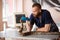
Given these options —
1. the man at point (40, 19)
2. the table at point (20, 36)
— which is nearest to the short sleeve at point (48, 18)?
the man at point (40, 19)

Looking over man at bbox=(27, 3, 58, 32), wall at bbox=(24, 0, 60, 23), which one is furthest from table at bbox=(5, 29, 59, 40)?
wall at bbox=(24, 0, 60, 23)

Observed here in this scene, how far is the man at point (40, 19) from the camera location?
1.71 metres

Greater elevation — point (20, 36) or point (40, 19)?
point (40, 19)

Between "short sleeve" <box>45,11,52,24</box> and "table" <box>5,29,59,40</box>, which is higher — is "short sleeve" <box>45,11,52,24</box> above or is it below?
above

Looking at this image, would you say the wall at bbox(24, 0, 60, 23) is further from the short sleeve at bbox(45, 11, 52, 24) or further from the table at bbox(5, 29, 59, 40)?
the table at bbox(5, 29, 59, 40)

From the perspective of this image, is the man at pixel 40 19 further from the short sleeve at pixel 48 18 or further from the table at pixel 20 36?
the table at pixel 20 36

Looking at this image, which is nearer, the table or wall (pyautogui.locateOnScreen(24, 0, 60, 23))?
the table

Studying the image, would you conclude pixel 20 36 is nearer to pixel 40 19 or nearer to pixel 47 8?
pixel 40 19

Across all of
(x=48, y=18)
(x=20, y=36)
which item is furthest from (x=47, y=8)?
(x=20, y=36)

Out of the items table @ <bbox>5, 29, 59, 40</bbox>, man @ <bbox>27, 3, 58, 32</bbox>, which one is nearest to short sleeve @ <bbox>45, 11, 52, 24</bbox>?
man @ <bbox>27, 3, 58, 32</bbox>

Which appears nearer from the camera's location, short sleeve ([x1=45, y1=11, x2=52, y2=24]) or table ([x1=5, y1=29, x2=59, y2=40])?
table ([x1=5, y1=29, x2=59, y2=40])

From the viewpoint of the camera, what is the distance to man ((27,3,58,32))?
1708 millimetres

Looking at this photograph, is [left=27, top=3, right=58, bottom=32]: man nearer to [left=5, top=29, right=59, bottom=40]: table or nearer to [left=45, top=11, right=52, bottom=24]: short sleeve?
[left=45, top=11, right=52, bottom=24]: short sleeve

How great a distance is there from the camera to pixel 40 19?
1.76 meters
